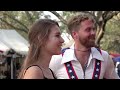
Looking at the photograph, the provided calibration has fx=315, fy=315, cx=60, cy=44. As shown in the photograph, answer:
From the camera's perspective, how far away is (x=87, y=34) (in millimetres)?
1738

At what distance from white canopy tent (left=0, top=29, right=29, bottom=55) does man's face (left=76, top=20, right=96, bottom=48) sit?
24.5 feet

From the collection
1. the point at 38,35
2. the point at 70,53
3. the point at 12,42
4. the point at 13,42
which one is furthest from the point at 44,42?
the point at 13,42

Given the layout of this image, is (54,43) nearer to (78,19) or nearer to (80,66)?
(80,66)

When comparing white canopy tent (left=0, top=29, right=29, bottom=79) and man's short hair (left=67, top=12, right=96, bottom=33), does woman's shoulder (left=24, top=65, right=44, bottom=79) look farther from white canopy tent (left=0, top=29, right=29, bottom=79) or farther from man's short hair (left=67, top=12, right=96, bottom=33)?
white canopy tent (left=0, top=29, right=29, bottom=79)

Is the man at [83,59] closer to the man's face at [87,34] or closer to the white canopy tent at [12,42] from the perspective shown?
the man's face at [87,34]

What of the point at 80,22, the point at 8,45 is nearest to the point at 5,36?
the point at 8,45

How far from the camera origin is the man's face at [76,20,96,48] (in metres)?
1.71

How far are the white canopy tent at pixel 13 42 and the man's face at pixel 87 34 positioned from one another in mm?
7468

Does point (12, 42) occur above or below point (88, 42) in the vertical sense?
below

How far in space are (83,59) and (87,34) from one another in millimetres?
149

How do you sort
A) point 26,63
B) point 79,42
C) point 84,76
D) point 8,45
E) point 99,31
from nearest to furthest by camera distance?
1. point 26,63
2. point 84,76
3. point 79,42
4. point 8,45
5. point 99,31
